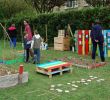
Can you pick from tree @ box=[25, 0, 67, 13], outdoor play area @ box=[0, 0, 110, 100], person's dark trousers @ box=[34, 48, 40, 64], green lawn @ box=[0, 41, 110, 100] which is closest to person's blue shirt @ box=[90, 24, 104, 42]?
outdoor play area @ box=[0, 0, 110, 100]

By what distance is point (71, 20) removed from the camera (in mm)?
18828

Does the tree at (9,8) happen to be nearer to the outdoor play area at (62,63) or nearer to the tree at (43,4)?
the tree at (43,4)

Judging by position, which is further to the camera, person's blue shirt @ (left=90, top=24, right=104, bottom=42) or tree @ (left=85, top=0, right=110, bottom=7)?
tree @ (left=85, top=0, right=110, bottom=7)

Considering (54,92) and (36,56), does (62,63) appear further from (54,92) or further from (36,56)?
(54,92)

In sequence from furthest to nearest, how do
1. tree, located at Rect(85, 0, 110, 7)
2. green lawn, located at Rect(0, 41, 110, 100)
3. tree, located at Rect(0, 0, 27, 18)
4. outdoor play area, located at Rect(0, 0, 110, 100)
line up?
tree, located at Rect(0, 0, 27, 18) → tree, located at Rect(85, 0, 110, 7) → outdoor play area, located at Rect(0, 0, 110, 100) → green lawn, located at Rect(0, 41, 110, 100)

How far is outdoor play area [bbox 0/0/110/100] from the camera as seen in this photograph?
8305 mm

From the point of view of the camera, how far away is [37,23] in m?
22.8

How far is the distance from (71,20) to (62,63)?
8.38 m

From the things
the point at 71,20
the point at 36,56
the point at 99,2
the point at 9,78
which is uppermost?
the point at 99,2

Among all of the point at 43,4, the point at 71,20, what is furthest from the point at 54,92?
the point at 43,4

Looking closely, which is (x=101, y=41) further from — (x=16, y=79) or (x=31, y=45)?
(x=16, y=79)

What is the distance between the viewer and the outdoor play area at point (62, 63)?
27.2 feet

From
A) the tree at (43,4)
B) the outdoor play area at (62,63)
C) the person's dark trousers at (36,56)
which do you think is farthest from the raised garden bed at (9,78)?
the tree at (43,4)

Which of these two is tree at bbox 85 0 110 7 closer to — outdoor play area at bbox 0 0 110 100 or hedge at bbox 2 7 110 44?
outdoor play area at bbox 0 0 110 100
